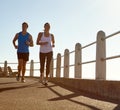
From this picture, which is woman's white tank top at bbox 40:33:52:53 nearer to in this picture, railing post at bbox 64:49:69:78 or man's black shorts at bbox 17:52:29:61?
man's black shorts at bbox 17:52:29:61

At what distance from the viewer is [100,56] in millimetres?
8727

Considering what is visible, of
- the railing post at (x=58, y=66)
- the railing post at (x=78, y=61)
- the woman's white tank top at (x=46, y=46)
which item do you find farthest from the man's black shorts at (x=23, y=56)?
the railing post at (x=58, y=66)

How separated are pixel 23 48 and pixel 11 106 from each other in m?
5.75

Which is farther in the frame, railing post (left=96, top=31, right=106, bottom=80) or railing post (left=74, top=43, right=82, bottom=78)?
railing post (left=74, top=43, right=82, bottom=78)

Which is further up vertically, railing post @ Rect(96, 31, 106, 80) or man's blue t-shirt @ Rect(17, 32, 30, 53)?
man's blue t-shirt @ Rect(17, 32, 30, 53)

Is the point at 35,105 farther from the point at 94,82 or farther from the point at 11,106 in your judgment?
the point at 94,82

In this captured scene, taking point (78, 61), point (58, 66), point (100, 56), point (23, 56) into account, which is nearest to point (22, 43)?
point (23, 56)

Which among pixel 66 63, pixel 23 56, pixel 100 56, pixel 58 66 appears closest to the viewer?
pixel 100 56

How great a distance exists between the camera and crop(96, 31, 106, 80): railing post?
28.1ft

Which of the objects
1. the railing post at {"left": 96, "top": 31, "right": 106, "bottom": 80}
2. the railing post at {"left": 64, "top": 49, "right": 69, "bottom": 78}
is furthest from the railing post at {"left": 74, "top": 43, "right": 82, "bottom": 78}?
the railing post at {"left": 96, "top": 31, "right": 106, "bottom": 80}

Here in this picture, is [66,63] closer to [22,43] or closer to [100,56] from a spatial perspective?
[22,43]

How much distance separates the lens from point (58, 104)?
5.89 m

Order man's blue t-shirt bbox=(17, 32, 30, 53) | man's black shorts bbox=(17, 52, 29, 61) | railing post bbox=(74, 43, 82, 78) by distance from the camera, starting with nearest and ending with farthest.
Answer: man's blue t-shirt bbox=(17, 32, 30, 53), man's black shorts bbox=(17, 52, 29, 61), railing post bbox=(74, 43, 82, 78)

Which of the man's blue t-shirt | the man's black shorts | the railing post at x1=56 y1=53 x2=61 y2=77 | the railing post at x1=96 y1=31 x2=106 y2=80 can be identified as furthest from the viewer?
the railing post at x1=56 y1=53 x2=61 y2=77
